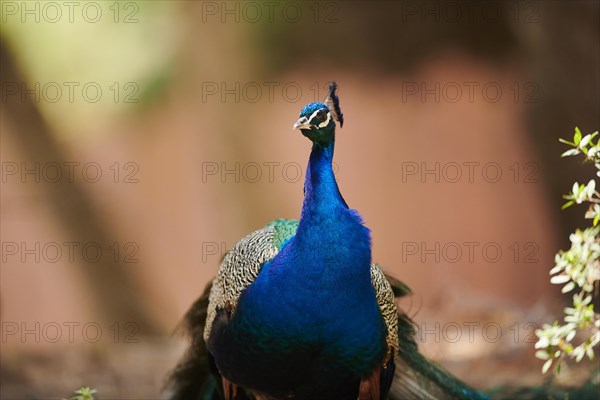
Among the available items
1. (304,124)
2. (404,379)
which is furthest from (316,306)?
(404,379)

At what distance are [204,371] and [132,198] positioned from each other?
352 cm

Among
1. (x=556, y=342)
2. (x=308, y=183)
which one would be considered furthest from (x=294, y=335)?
(x=556, y=342)

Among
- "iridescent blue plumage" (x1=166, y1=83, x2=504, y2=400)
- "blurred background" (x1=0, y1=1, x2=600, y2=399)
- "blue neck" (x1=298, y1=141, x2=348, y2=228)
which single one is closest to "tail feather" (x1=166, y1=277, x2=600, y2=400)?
"iridescent blue plumage" (x1=166, y1=83, x2=504, y2=400)

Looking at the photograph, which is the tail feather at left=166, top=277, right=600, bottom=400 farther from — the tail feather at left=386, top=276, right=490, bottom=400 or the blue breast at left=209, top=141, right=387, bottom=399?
the blue breast at left=209, top=141, right=387, bottom=399

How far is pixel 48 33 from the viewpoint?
7230mm

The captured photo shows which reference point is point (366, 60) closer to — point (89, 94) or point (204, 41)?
point (204, 41)

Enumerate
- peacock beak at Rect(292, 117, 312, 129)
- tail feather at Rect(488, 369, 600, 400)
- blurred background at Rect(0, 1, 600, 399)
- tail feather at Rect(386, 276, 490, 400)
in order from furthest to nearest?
blurred background at Rect(0, 1, 600, 399)
tail feather at Rect(488, 369, 600, 400)
tail feather at Rect(386, 276, 490, 400)
peacock beak at Rect(292, 117, 312, 129)

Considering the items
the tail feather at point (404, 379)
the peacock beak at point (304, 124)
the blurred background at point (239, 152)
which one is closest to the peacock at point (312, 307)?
the peacock beak at point (304, 124)

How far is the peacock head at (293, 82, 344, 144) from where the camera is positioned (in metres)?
3.23

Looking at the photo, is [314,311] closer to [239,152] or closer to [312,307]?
[312,307]

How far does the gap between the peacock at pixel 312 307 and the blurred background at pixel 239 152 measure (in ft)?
11.3

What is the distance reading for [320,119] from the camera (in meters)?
3.27

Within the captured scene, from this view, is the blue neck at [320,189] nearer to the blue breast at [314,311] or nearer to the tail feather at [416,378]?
the blue breast at [314,311]

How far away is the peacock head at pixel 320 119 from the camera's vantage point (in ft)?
10.6
